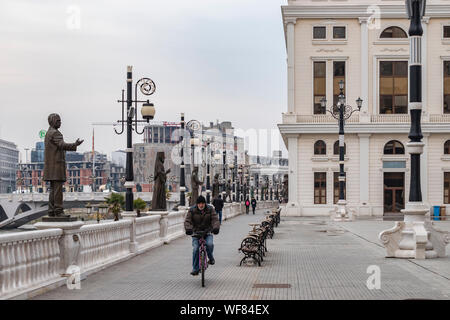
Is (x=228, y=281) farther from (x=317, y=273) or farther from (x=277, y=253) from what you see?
(x=277, y=253)

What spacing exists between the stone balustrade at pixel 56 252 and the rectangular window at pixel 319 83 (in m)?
44.1

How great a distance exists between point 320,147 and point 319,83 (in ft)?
18.8

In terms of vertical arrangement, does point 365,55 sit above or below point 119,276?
above

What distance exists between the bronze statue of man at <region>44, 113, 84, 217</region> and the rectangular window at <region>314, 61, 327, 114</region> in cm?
5035

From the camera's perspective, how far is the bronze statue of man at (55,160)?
13102 millimetres

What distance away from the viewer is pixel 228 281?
13789 millimetres

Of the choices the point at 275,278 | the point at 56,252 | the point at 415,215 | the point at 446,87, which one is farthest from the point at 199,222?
the point at 446,87

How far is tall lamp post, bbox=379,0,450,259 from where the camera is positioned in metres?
17.8

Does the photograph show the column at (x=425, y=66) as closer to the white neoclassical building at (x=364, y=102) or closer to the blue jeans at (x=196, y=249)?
the white neoclassical building at (x=364, y=102)

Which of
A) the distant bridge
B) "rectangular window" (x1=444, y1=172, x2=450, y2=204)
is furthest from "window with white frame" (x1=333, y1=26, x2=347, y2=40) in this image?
the distant bridge

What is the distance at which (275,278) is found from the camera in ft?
46.8

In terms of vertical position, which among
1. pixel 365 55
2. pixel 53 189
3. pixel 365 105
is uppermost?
pixel 365 55
